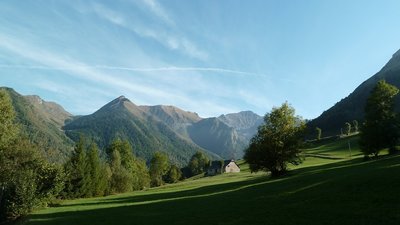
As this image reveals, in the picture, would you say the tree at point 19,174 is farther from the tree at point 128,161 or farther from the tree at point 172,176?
the tree at point 172,176

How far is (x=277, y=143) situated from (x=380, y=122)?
17.1 meters

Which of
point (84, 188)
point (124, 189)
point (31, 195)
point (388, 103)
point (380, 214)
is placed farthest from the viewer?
point (124, 189)

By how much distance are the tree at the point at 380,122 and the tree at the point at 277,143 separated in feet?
35.7

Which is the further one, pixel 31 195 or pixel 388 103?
pixel 388 103

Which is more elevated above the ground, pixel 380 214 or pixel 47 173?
pixel 47 173

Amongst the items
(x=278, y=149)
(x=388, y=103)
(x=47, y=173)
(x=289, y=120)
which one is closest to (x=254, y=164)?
(x=278, y=149)

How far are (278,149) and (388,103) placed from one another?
20307 millimetres

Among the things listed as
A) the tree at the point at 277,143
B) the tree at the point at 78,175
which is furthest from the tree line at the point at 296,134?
the tree at the point at 78,175

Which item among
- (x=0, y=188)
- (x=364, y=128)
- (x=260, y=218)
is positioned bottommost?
(x=260, y=218)

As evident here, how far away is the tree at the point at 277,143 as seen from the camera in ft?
221

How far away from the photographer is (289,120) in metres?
70.0

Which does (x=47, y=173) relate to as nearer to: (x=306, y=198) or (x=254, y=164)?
(x=254, y=164)

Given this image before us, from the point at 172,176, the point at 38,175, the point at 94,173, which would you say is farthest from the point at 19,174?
the point at 172,176

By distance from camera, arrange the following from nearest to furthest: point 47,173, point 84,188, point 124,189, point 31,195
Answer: point 31,195, point 47,173, point 84,188, point 124,189
